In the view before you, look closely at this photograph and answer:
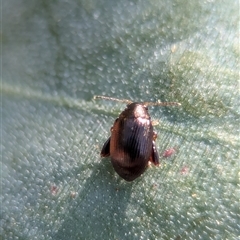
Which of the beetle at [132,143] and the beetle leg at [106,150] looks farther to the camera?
the beetle leg at [106,150]

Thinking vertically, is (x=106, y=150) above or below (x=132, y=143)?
below

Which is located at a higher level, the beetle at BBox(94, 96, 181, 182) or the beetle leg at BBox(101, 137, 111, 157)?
the beetle at BBox(94, 96, 181, 182)

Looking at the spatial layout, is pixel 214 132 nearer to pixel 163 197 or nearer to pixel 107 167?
pixel 163 197

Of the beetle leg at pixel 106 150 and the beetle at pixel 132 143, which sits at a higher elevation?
the beetle at pixel 132 143

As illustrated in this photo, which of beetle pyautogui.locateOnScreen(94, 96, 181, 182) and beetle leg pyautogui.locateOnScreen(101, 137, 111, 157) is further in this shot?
beetle leg pyautogui.locateOnScreen(101, 137, 111, 157)

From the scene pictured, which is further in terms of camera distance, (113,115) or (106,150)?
(113,115)
